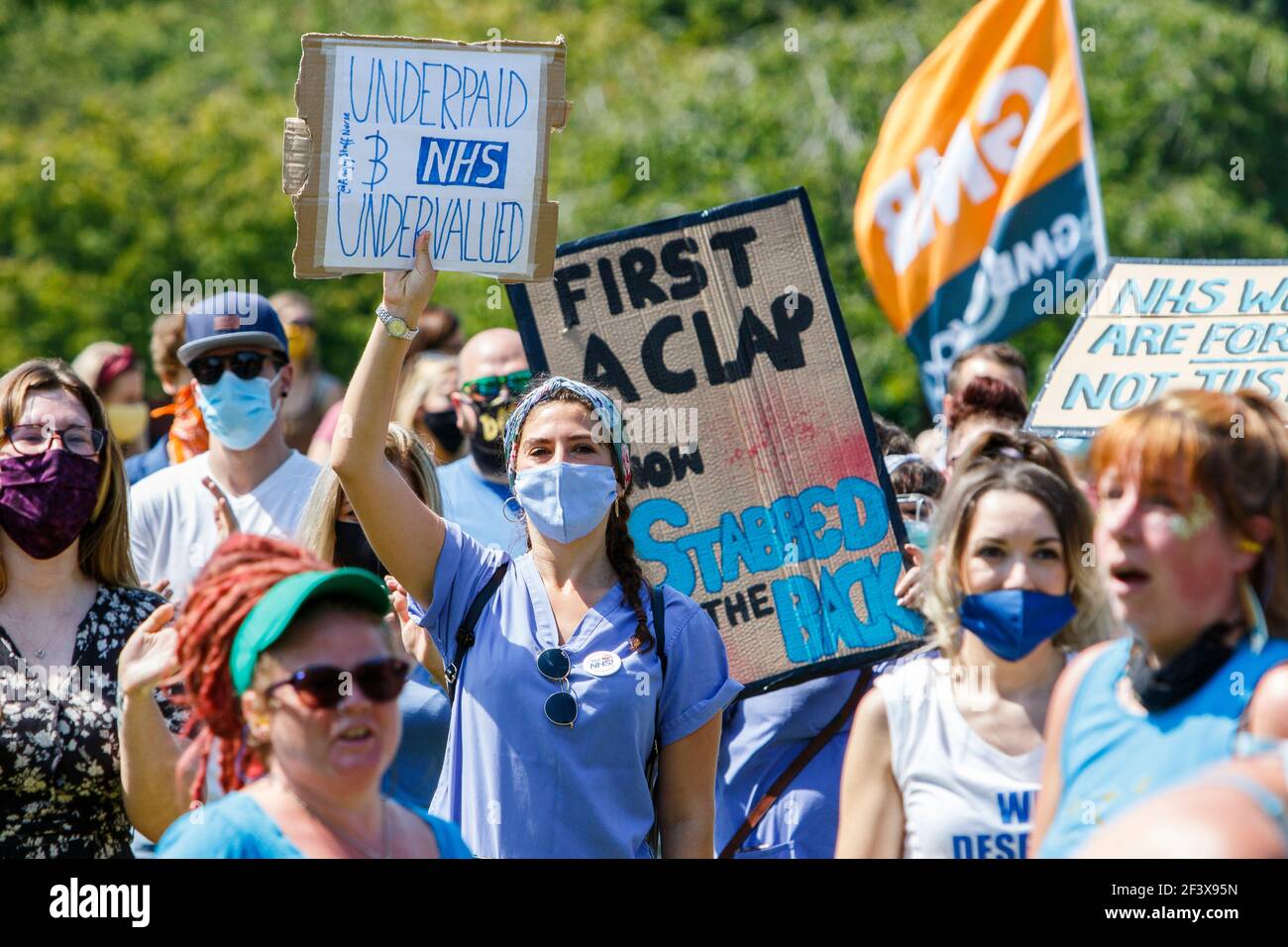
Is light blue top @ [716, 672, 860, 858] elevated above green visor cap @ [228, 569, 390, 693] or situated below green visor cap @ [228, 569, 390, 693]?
below

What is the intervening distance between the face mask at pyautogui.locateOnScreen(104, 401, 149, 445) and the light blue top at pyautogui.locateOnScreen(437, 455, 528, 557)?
6.92 ft

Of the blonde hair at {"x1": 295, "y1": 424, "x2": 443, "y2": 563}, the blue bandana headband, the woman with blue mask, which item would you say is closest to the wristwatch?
the blue bandana headband

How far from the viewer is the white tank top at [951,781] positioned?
3.64 meters

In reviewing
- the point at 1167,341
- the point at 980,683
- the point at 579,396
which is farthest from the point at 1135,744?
the point at 1167,341

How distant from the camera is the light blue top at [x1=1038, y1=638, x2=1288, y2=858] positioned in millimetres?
2885

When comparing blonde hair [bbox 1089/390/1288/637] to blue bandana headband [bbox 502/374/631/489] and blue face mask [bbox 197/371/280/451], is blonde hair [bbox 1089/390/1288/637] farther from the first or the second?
blue face mask [bbox 197/371/280/451]

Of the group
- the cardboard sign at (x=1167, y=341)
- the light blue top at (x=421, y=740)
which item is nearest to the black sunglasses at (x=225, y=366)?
the light blue top at (x=421, y=740)

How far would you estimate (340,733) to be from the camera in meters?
2.85

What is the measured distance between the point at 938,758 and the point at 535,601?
93 centimetres

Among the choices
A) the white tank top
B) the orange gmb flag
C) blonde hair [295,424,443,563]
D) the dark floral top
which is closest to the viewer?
the white tank top

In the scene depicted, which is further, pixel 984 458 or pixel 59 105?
pixel 59 105

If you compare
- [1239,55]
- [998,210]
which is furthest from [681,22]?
[998,210]

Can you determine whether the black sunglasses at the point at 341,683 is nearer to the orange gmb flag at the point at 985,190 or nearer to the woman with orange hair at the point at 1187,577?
the woman with orange hair at the point at 1187,577

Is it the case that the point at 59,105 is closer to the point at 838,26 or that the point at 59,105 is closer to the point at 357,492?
the point at 838,26
